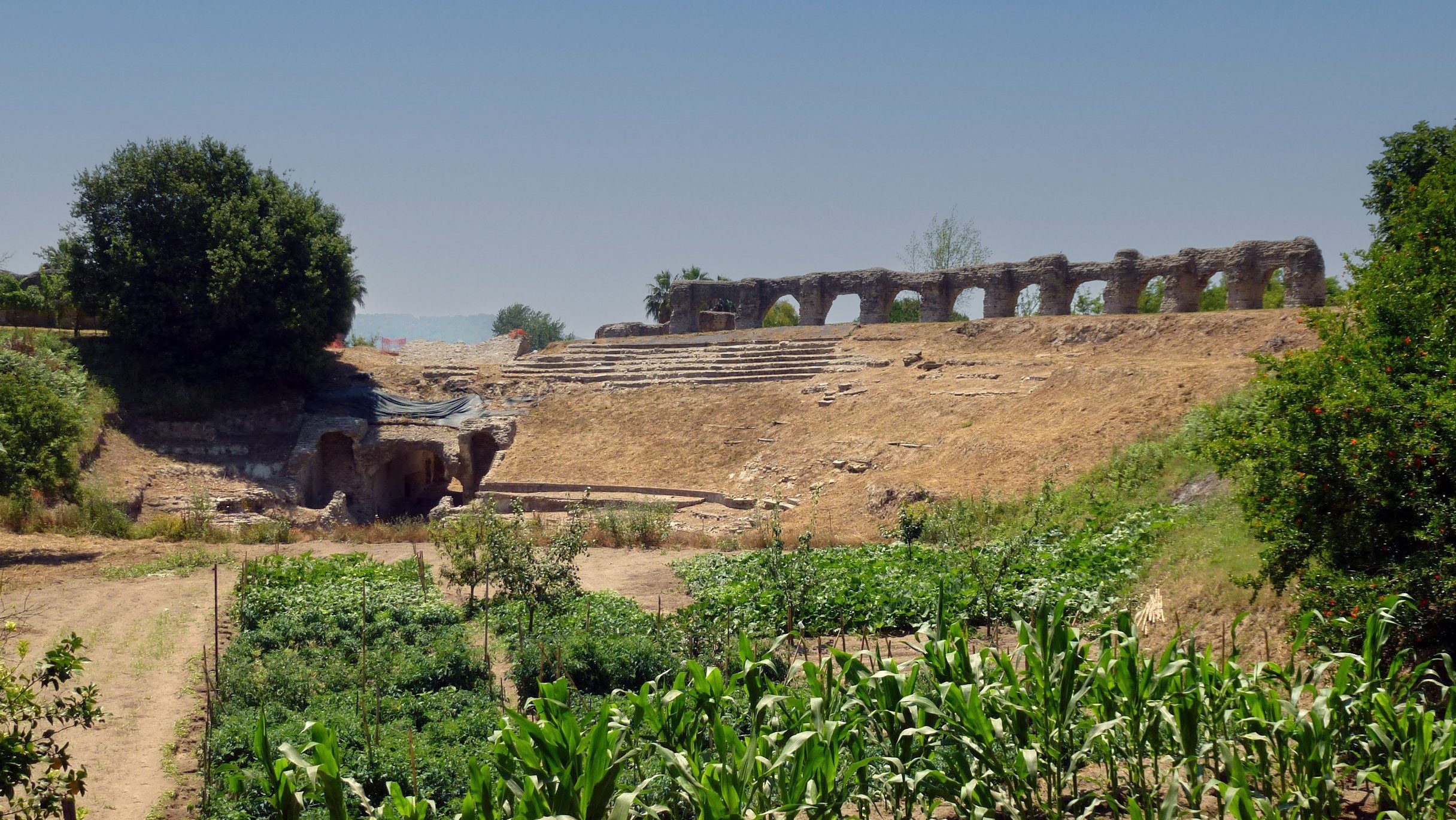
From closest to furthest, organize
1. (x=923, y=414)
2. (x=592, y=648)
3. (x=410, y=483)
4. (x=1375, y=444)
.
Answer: (x=1375, y=444)
(x=592, y=648)
(x=923, y=414)
(x=410, y=483)

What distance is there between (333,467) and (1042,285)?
2103 centimetres

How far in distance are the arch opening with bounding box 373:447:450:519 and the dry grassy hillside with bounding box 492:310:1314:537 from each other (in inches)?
157

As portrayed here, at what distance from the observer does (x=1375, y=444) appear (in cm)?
615

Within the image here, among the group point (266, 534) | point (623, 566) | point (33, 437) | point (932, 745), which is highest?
point (33, 437)

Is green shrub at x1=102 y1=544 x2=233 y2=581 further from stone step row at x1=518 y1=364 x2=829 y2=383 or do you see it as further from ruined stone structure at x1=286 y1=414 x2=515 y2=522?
stone step row at x1=518 y1=364 x2=829 y2=383

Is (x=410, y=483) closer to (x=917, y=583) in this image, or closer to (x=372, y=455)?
(x=372, y=455)

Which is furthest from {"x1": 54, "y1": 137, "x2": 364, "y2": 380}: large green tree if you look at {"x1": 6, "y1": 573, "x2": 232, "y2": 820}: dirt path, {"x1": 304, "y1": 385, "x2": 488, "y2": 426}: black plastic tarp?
{"x1": 6, "y1": 573, "x2": 232, "y2": 820}: dirt path

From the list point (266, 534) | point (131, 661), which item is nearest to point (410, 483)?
point (266, 534)

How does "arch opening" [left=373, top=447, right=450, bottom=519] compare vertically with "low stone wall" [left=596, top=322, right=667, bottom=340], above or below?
below

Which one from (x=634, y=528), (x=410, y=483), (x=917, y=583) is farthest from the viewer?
(x=410, y=483)

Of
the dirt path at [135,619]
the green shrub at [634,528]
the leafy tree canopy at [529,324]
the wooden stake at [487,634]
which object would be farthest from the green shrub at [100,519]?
the leafy tree canopy at [529,324]

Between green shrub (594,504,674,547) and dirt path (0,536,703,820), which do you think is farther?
green shrub (594,504,674,547)

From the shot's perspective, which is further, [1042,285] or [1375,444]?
[1042,285]

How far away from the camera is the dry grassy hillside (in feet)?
60.6
